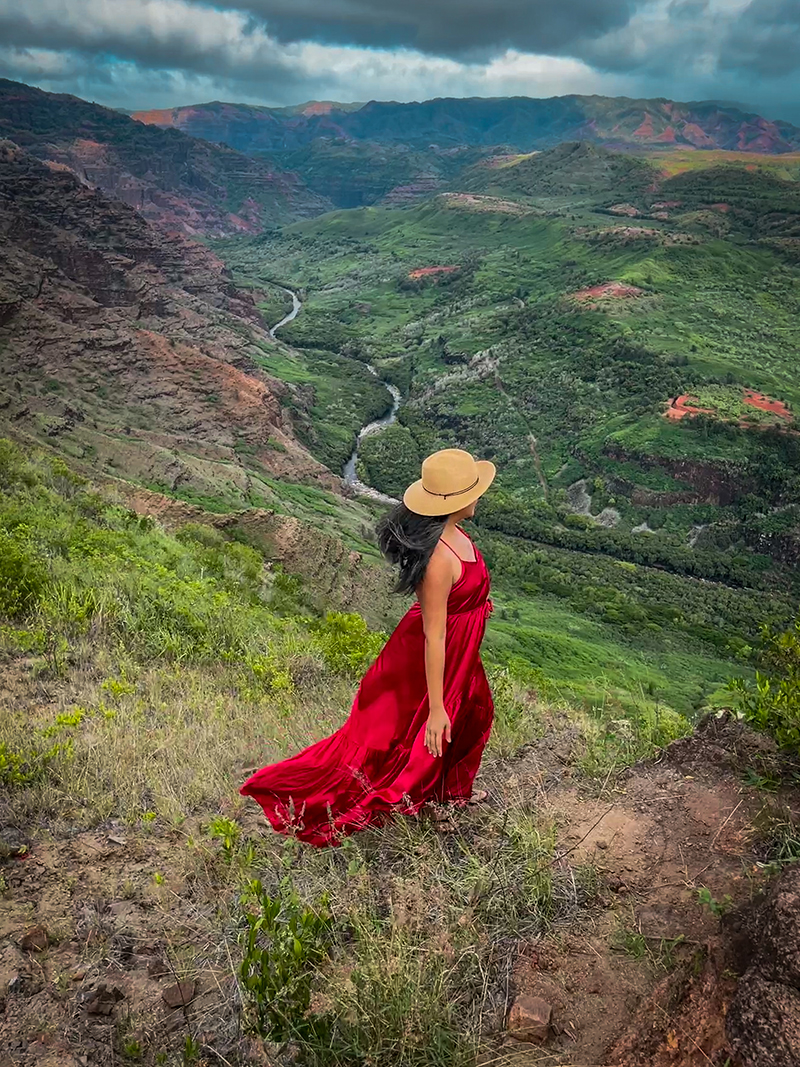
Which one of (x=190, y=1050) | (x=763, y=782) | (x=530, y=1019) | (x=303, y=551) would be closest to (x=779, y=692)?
(x=763, y=782)

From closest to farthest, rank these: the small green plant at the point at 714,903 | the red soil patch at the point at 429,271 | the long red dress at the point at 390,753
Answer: the small green plant at the point at 714,903, the long red dress at the point at 390,753, the red soil patch at the point at 429,271

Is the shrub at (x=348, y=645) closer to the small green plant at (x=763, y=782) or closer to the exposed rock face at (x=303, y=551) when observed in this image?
the small green plant at (x=763, y=782)

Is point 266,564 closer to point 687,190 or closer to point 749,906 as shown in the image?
point 749,906

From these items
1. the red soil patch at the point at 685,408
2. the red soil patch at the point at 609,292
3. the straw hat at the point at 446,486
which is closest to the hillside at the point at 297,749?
the straw hat at the point at 446,486

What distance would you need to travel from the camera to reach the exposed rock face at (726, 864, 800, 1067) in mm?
1796

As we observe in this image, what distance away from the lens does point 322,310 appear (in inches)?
3893

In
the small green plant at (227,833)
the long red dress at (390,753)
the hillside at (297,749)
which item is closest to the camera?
the hillside at (297,749)

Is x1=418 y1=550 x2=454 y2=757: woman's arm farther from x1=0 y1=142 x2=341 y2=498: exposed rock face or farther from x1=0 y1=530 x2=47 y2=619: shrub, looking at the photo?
x1=0 y1=142 x2=341 y2=498: exposed rock face

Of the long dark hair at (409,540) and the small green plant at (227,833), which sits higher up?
the long dark hair at (409,540)

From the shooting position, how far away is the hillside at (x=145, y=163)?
13938cm

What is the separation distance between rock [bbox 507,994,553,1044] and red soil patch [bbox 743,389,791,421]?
58945mm

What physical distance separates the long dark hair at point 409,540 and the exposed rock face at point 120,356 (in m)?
20.6

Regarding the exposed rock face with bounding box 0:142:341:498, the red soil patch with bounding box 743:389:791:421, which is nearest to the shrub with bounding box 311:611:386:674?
the exposed rock face with bounding box 0:142:341:498

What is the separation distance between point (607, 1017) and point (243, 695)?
3.46 metres
